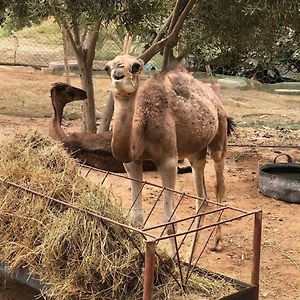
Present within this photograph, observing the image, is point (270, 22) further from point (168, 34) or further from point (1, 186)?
point (1, 186)

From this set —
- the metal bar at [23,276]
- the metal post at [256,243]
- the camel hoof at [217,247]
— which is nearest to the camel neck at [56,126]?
the camel hoof at [217,247]

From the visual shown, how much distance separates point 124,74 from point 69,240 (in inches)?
43.9

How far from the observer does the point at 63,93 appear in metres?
8.33

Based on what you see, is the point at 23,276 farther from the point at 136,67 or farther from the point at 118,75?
the point at 136,67

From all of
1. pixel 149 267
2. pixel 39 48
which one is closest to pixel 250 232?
pixel 149 267

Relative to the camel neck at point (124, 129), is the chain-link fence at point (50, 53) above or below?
below

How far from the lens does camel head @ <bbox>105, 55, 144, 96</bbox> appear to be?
426cm

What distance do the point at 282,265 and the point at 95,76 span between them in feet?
48.9

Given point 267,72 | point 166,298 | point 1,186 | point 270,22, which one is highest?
point 270,22

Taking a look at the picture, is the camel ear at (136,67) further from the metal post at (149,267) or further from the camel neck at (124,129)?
the metal post at (149,267)

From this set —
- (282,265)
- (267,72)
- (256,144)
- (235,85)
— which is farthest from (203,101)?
(267,72)

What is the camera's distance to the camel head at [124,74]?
14.0 feet

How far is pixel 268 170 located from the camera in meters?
8.31

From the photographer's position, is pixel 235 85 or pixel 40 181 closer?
pixel 40 181
